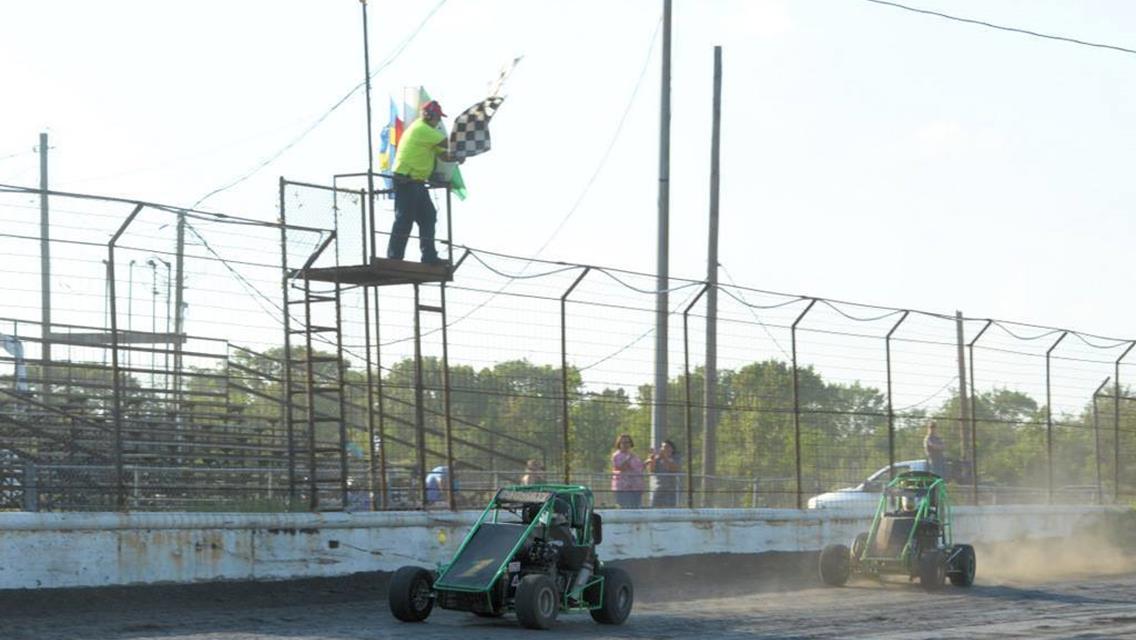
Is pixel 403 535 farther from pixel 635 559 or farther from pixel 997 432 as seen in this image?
pixel 997 432

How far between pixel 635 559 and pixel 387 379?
3677 mm

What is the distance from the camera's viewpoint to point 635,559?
59.8 feet

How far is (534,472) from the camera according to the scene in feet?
56.6

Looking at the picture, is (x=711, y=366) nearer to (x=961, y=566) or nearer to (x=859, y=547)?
(x=859, y=547)

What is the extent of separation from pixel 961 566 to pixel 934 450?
538 cm

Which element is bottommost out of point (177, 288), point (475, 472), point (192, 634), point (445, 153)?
point (192, 634)

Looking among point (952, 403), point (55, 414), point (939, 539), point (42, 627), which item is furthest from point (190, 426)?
point (952, 403)

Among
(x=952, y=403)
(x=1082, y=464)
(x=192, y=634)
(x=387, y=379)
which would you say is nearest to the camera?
(x=192, y=634)

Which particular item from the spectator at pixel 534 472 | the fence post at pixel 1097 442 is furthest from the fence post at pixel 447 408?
the fence post at pixel 1097 442

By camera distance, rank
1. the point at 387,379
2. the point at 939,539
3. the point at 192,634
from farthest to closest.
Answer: the point at 939,539, the point at 387,379, the point at 192,634

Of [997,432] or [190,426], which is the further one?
[997,432]

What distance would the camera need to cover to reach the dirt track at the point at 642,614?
40.3 feet

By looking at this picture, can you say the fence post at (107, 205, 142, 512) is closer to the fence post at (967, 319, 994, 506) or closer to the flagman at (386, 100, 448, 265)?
the flagman at (386, 100, 448, 265)

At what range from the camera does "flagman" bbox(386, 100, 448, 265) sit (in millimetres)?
16750
